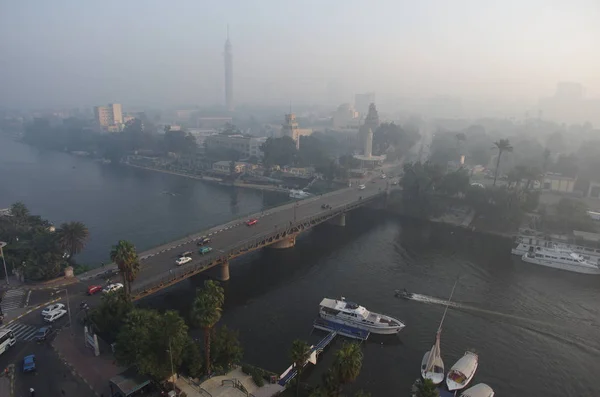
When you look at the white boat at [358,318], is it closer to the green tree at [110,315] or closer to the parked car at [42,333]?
the green tree at [110,315]

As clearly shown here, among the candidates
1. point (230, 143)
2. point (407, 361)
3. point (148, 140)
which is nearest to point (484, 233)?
point (407, 361)

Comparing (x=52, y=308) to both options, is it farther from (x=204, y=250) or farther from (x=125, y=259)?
(x=204, y=250)

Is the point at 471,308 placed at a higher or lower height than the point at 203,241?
lower

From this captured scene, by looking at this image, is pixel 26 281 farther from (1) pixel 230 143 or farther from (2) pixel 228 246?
(1) pixel 230 143

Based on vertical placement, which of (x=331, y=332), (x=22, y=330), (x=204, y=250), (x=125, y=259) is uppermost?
(x=125, y=259)

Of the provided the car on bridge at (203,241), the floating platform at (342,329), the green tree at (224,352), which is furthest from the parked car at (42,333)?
the floating platform at (342,329)

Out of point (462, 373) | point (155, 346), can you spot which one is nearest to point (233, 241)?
point (155, 346)

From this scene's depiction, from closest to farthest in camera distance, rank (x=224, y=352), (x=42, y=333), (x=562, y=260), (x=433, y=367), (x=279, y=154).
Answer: (x=224, y=352), (x=42, y=333), (x=433, y=367), (x=562, y=260), (x=279, y=154)
